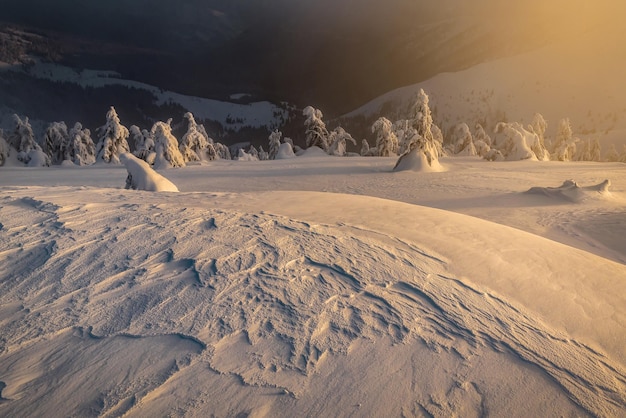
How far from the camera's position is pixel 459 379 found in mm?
2219

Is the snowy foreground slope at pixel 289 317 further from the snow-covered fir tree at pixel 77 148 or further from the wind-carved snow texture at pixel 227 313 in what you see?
the snow-covered fir tree at pixel 77 148

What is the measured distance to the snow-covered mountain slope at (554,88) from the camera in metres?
95.5

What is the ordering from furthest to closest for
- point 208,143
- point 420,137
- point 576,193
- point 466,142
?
point 466,142 < point 208,143 < point 420,137 < point 576,193

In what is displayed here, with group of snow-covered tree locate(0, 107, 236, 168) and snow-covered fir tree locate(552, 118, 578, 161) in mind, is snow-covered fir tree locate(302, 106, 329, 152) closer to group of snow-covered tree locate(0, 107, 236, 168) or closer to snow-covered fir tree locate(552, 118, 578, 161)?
group of snow-covered tree locate(0, 107, 236, 168)

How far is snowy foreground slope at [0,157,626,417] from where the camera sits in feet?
6.71

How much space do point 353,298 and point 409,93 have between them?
17902 centimetres

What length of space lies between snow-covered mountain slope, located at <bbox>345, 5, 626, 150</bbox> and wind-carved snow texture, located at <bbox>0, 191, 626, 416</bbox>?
103m

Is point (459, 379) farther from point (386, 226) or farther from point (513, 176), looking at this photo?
point (513, 176)

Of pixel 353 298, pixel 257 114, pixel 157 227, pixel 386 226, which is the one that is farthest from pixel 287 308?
pixel 257 114

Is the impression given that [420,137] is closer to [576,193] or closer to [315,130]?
[576,193]

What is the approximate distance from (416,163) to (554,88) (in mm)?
127651

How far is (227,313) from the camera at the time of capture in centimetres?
261

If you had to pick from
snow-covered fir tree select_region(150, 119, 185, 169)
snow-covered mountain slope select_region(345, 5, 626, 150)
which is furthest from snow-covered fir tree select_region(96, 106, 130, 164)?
snow-covered mountain slope select_region(345, 5, 626, 150)

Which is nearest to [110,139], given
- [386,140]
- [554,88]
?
[386,140]
